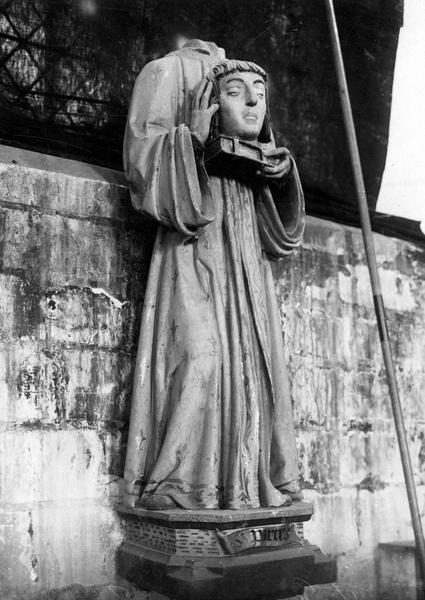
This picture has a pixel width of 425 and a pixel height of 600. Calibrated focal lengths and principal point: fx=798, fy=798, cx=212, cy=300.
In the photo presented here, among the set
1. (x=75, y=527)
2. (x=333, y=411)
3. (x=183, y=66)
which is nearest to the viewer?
(x=75, y=527)

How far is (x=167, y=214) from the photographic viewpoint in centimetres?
390

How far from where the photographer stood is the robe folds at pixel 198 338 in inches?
147

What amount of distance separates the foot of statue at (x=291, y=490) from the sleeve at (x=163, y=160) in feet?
4.50

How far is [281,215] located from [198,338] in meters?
1.04

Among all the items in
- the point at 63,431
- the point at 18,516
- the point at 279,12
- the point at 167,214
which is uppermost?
the point at 279,12

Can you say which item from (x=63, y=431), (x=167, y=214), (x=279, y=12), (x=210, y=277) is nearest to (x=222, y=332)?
(x=210, y=277)

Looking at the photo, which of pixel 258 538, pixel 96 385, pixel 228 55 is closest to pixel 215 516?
pixel 258 538

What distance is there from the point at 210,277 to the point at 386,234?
2223 mm

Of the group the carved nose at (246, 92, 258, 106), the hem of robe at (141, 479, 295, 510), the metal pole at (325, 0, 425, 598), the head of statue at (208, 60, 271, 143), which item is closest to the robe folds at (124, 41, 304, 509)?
the hem of robe at (141, 479, 295, 510)

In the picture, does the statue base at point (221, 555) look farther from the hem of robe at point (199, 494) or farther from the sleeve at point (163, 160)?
the sleeve at point (163, 160)

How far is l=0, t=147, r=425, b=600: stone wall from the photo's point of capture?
3789 mm

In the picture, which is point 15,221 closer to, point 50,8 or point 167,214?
point 167,214

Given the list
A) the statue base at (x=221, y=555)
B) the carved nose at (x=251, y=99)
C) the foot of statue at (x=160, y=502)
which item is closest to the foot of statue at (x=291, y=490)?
the statue base at (x=221, y=555)

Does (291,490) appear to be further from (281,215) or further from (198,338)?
(281,215)
